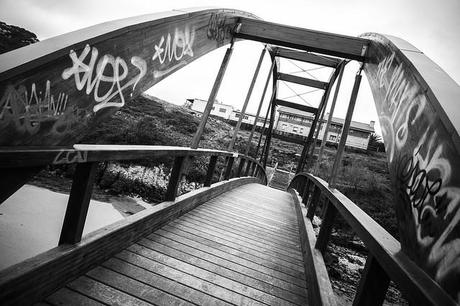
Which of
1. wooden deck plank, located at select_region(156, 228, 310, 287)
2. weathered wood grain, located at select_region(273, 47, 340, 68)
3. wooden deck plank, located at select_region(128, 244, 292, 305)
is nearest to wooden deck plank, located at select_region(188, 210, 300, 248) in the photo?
wooden deck plank, located at select_region(156, 228, 310, 287)

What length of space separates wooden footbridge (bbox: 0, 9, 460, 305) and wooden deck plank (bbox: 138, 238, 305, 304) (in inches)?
0.5

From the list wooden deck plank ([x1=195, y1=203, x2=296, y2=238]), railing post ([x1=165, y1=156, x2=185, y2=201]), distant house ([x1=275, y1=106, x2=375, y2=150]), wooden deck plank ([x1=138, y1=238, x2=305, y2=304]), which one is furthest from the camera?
distant house ([x1=275, y1=106, x2=375, y2=150])

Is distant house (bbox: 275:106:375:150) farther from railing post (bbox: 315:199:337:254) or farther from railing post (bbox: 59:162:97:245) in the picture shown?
railing post (bbox: 59:162:97:245)

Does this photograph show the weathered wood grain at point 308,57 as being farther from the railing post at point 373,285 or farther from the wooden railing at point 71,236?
the railing post at point 373,285

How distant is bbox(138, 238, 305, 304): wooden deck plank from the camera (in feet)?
8.36

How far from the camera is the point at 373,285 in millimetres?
1482

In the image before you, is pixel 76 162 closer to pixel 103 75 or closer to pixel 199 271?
pixel 103 75

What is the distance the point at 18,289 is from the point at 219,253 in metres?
1.95

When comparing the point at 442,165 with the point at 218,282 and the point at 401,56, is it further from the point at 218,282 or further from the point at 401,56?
the point at 218,282

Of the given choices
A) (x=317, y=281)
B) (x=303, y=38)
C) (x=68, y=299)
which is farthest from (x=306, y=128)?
(x=68, y=299)

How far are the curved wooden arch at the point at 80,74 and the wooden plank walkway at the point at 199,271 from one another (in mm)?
1069

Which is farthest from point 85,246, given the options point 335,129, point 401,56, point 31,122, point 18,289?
point 335,129

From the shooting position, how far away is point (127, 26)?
7.79 ft

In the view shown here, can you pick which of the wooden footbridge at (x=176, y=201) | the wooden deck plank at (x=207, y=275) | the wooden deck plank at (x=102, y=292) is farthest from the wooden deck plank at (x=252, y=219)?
the wooden deck plank at (x=102, y=292)
